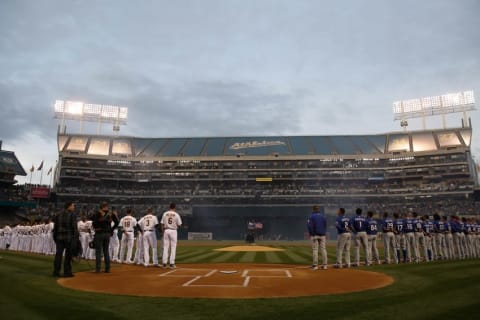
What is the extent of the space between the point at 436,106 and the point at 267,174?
117 feet

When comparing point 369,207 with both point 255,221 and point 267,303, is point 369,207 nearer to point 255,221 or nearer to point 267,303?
point 255,221

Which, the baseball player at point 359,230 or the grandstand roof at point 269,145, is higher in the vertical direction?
the grandstand roof at point 269,145

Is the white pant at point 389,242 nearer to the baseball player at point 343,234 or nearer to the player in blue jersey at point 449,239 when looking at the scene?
the baseball player at point 343,234

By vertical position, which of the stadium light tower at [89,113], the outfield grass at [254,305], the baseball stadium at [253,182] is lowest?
the outfield grass at [254,305]

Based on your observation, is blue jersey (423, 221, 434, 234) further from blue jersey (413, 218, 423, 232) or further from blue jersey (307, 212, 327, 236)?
blue jersey (307, 212, 327, 236)

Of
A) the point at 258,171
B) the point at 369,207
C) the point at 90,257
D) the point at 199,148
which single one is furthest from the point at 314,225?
the point at 199,148

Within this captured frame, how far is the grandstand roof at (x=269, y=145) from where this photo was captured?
6669cm

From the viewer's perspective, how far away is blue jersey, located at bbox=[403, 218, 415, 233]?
1491 centimetres

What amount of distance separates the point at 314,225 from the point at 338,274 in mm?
2340

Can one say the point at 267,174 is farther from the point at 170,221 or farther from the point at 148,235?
the point at 170,221

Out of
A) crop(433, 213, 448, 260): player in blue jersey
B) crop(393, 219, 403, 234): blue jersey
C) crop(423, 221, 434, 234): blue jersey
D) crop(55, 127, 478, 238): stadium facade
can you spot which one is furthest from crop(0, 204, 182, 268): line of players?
crop(55, 127, 478, 238): stadium facade

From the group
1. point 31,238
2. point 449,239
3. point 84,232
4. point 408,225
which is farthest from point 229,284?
point 31,238

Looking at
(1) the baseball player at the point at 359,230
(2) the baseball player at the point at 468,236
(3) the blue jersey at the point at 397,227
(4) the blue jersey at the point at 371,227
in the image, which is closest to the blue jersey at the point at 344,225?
(1) the baseball player at the point at 359,230

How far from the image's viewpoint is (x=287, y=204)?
57438 millimetres
